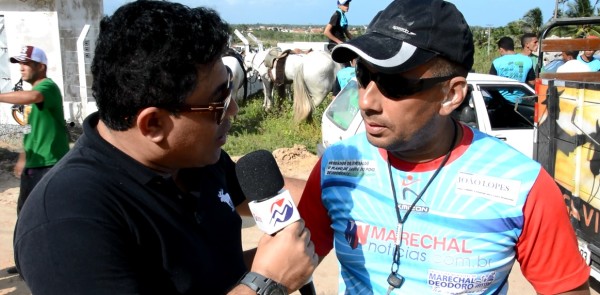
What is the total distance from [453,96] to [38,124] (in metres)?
3.82

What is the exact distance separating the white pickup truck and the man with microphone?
13.1ft

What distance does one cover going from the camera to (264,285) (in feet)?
4.30

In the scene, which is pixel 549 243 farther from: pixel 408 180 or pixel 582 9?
pixel 582 9

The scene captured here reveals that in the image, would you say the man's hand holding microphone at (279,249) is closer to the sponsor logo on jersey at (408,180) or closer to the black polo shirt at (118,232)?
the black polo shirt at (118,232)

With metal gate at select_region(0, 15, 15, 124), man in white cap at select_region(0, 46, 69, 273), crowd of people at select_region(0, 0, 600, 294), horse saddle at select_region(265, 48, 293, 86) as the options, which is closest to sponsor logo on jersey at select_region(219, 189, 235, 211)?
crowd of people at select_region(0, 0, 600, 294)

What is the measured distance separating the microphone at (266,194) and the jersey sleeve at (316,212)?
0.96 ft

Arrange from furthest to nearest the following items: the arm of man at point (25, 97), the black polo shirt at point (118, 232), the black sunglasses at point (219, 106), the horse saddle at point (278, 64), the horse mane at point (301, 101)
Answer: the horse saddle at point (278, 64)
the horse mane at point (301, 101)
the arm of man at point (25, 97)
the black sunglasses at point (219, 106)
the black polo shirt at point (118, 232)

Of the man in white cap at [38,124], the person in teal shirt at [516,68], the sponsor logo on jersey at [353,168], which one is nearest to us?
the sponsor logo on jersey at [353,168]

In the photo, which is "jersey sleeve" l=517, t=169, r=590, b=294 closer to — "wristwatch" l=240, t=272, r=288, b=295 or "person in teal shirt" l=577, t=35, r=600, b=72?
"wristwatch" l=240, t=272, r=288, b=295

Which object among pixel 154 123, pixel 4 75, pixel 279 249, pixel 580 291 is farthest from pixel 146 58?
pixel 4 75

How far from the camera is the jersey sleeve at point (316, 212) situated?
1799 mm

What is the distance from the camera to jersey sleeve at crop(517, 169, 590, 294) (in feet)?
4.80

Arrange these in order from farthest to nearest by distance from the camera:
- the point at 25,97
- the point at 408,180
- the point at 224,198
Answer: the point at 25,97 → the point at 224,198 → the point at 408,180

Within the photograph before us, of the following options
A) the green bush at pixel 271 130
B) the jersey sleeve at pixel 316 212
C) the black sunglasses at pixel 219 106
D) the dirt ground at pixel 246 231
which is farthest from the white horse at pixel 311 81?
the black sunglasses at pixel 219 106
